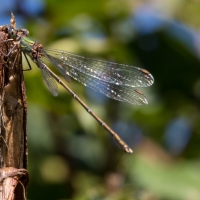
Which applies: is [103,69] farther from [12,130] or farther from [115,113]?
[12,130]

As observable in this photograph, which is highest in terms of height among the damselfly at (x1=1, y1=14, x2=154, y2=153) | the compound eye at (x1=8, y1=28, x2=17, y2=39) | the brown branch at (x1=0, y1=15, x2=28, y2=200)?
the damselfly at (x1=1, y1=14, x2=154, y2=153)

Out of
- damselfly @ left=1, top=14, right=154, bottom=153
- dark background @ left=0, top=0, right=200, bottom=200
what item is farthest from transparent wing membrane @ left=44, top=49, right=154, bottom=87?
dark background @ left=0, top=0, right=200, bottom=200

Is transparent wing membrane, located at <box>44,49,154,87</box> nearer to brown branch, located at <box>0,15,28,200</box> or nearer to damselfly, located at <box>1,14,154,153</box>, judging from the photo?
damselfly, located at <box>1,14,154,153</box>

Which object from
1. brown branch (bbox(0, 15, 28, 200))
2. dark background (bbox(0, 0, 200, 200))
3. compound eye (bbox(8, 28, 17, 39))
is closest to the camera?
brown branch (bbox(0, 15, 28, 200))

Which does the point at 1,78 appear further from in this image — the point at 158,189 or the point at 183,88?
the point at 183,88

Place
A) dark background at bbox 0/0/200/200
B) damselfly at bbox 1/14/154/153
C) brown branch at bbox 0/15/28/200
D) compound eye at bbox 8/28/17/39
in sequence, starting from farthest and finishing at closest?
dark background at bbox 0/0/200/200 < damselfly at bbox 1/14/154/153 < compound eye at bbox 8/28/17/39 < brown branch at bbox 0/15/28/200

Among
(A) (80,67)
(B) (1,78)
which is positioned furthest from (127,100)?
(B) (1,78)

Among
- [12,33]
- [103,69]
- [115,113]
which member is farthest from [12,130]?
[115,113]
